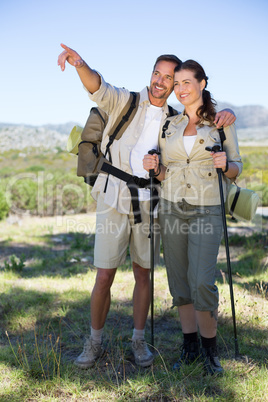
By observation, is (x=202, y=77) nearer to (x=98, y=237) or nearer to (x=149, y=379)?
(x=98, y=237)

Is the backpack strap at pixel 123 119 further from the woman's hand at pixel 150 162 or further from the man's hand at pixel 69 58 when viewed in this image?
the man's hand at pixel 69 58

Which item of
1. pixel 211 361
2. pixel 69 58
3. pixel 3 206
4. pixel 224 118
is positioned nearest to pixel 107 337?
pixel 211 361

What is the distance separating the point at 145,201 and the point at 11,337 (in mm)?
2021

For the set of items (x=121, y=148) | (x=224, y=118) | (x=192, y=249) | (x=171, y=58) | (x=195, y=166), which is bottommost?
(x=192, y=249)

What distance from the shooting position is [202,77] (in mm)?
3027

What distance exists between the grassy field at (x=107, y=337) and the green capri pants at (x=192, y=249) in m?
0.57

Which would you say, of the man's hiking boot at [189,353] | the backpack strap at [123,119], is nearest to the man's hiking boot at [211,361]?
the man's hiking boot at [189,353]

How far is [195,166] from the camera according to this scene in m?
3.01

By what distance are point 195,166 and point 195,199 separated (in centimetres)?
27

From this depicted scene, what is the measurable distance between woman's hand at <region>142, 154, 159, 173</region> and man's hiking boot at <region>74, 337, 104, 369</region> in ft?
Answer: 5.17

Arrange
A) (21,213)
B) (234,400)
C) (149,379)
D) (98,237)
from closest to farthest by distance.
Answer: (234,400), (149,379), (98,237), (21,213)

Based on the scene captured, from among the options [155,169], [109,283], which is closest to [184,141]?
[155,169]

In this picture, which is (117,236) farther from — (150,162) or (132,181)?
(150,162)

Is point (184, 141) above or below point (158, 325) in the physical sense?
above
